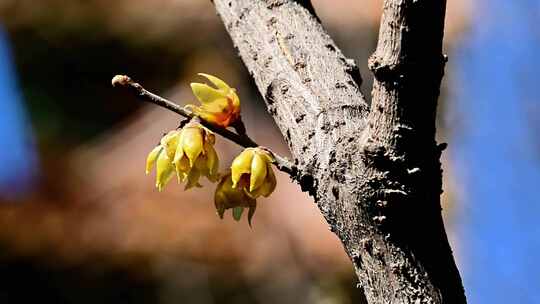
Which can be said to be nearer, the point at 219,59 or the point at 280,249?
the point at 280,249

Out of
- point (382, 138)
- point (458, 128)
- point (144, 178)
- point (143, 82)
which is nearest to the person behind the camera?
point (382, 138)

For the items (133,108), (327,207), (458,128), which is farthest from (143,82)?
(327,207)

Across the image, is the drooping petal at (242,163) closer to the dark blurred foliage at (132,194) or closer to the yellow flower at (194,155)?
the yellow flower at (194,155)

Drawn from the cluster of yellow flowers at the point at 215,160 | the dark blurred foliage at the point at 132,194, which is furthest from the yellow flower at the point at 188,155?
the dark blurred foliage at the point at 132,194

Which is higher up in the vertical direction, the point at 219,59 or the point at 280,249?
the point at 219,59

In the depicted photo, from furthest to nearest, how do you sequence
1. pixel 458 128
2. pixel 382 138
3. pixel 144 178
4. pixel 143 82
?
pixel 143 82 → pixel 144 178 → pixel 458 128 → pixel 382 138

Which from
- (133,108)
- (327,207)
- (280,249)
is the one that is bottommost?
(327,207)

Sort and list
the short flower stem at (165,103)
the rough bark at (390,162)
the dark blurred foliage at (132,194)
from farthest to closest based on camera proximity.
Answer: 1. the dark blurred foliage at (132,194)
2. the short flower stem at (165,103)
3. the rough bark at (390,162)

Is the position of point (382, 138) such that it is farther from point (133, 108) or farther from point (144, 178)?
point (133, 108)
